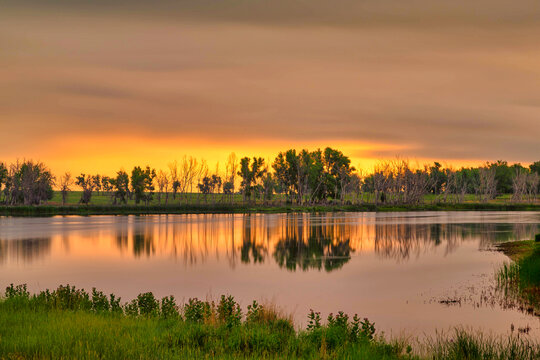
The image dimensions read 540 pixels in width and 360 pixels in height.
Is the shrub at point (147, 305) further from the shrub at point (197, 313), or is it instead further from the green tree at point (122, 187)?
the green tree at point (122, 187)

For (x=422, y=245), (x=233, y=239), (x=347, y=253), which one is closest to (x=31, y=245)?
(x=233, y=239)

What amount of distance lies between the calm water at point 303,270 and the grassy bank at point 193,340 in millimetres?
4011

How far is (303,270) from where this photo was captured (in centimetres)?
3150

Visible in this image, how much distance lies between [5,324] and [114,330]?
Result: 3.31m

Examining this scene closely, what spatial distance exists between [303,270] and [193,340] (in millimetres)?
19607

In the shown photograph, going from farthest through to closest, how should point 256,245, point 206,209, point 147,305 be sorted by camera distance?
1. point 206,209
2. point 256,245
3. point 147,305

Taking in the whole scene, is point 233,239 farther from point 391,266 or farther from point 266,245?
point 391,266

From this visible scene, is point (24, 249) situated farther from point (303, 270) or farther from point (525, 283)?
point (525, 283)

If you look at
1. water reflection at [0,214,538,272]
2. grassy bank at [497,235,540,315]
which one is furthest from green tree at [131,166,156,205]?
grassy bank at [497,235,540,315]

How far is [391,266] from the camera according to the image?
33375 millimetres

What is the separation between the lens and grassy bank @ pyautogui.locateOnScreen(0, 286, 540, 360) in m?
11.1

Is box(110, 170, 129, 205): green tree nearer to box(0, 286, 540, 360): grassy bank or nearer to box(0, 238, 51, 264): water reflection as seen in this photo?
box(0, 238, 51, 264): water reflection

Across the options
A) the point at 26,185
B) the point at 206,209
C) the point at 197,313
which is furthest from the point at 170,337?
the point at 26,185

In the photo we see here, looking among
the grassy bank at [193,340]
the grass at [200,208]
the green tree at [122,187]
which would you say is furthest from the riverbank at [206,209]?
the grassy bank at [193,340]
